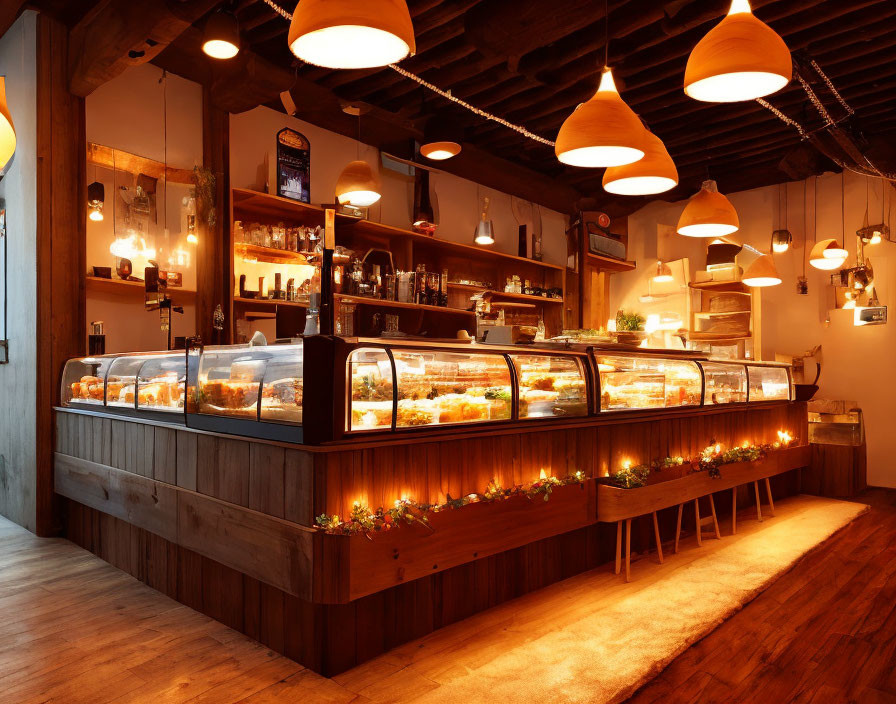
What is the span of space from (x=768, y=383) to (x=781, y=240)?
7.56ft

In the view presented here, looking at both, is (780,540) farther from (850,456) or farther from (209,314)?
(209,314)

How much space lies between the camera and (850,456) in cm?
652

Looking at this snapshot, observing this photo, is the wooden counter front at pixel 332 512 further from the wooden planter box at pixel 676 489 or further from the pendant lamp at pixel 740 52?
the pendant lamp at pixel 740 52

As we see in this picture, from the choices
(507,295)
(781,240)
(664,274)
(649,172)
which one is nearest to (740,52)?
(649,172)

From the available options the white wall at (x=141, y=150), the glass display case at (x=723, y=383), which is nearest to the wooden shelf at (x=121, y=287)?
the white wall at (x=141, y=150)

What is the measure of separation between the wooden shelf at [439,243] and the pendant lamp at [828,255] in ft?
10.1

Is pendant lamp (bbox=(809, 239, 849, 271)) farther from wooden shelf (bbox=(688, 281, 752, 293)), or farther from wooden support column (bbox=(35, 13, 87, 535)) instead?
wooden support column (bbox=(35, 13, 87, 535))

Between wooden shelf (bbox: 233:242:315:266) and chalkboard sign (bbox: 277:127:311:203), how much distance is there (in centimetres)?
52

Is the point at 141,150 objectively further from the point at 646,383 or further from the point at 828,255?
the point at 828,255

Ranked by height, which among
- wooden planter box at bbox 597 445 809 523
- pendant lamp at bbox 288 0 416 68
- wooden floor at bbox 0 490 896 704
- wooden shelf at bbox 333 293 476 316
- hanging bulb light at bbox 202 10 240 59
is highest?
hanging bulb light at bbox 202 10 240 59

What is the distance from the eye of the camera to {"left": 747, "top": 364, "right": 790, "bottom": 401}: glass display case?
5.92 meters

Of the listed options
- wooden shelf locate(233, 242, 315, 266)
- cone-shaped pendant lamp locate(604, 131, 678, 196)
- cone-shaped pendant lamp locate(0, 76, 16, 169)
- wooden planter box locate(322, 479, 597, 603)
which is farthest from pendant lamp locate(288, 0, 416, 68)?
wooden shelf locate(233, 242, 315, 266)

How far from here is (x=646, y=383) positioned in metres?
4.57

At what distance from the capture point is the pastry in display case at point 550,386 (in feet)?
11.8
